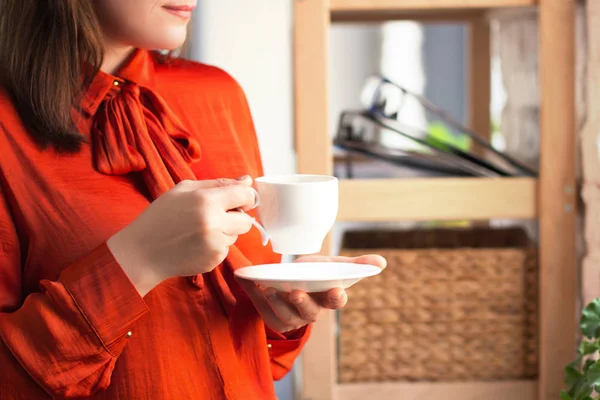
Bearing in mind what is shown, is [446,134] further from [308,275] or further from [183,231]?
[183,231]

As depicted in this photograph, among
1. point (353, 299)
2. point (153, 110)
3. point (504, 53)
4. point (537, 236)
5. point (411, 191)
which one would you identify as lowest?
point (353, 299)

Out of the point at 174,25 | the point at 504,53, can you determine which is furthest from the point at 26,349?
the point at 504,53

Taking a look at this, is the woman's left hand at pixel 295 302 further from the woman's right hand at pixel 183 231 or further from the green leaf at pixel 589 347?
the green leaf at pixel 589 347

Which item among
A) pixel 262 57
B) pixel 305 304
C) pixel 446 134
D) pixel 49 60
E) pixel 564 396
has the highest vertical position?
pixel 262 57

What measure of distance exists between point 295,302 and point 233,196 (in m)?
0.15

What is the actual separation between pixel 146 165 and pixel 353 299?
2.18 feet

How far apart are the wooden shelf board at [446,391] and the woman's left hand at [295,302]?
1.65 feet

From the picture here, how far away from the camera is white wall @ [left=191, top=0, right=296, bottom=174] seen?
7.25ft

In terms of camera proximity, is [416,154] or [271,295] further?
[416,154]

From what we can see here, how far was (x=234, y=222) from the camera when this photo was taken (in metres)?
0.70

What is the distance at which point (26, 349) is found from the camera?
0.73m

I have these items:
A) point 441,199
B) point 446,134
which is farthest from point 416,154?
point 446,134

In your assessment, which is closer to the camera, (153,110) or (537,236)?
(153,110)

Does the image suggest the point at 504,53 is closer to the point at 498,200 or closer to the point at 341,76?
the point at 498,200
